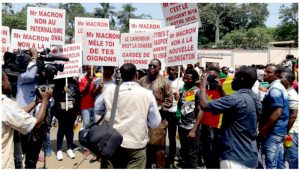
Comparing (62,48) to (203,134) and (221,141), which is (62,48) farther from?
(221,141)

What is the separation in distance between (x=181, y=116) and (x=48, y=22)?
372 centimetres

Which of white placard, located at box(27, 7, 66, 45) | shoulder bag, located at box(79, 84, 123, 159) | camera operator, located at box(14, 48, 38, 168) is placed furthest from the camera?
white placard, located at box(27, 7, 66, 45)

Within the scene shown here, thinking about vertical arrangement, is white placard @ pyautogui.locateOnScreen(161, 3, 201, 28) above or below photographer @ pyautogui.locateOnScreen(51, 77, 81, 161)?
above

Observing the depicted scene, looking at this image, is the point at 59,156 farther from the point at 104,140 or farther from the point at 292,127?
the point at 292,127

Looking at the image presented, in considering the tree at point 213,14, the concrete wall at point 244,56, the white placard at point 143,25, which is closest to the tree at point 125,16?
the tree at point 213,14

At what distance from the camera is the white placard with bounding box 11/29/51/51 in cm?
774

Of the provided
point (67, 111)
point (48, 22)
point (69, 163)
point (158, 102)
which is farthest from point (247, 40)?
point (158, 102)

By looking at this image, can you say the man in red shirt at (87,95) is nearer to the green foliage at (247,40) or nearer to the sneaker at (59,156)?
the sneaker at (59,156)

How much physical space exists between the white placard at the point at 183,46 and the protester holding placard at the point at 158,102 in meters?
0.90

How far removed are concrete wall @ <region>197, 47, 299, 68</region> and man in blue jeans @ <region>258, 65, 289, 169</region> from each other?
32965mm

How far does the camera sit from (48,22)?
807 centimetres

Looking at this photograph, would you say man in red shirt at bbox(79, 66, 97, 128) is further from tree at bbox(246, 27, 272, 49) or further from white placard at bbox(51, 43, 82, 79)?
tree at bbox(246, 27, 272, 49)

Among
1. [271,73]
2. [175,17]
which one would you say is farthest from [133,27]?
[271,73]

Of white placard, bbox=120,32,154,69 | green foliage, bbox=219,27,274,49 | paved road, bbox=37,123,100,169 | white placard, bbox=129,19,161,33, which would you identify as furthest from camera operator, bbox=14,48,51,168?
green foliage, bbox=219,27,274,49
